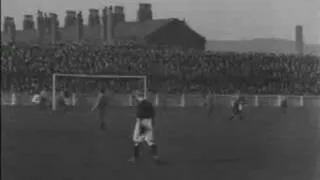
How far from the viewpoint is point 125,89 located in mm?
4129

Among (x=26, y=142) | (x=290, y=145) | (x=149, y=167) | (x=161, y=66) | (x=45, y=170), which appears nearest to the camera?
(x=26, y=142)

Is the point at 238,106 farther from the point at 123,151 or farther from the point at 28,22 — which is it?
the point at 28,22

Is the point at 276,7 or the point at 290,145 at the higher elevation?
the point at 276,7

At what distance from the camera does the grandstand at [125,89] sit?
3674 mm

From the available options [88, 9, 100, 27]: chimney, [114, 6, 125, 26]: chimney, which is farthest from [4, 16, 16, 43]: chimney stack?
[114, 6, 125, 26]: chimney

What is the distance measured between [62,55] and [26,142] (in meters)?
0.69

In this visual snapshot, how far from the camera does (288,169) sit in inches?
201

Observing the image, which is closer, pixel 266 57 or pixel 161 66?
pixel 161 66

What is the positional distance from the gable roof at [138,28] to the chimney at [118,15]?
35mm

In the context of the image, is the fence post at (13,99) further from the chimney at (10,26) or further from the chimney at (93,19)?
the chimney at (93,19)

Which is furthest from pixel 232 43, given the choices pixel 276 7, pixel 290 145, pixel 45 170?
pixel 290 145

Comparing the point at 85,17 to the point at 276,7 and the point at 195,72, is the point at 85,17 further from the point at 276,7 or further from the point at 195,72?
the point at 276,7

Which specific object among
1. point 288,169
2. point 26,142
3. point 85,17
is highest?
point 85,17

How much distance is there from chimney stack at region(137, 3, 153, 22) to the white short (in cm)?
85
